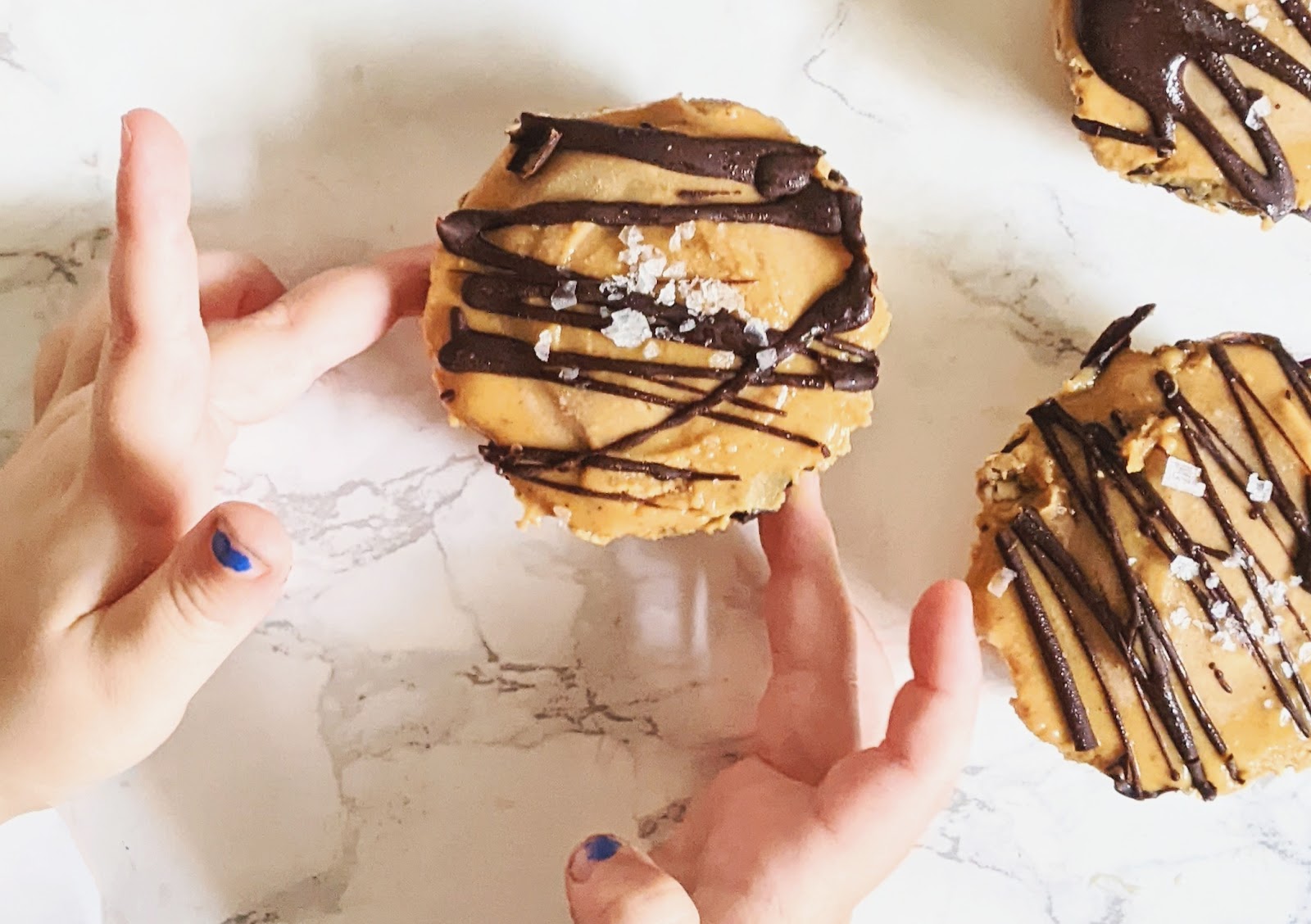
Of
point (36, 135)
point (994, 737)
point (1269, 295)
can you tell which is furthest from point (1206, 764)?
point (36, 135)

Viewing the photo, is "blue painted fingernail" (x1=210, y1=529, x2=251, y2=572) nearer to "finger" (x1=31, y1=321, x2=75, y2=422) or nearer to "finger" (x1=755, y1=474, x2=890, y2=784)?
"finger" (x1=31, y1=321, x2=75, y2=422)

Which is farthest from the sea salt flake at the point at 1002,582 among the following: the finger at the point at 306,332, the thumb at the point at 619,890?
the finger at the point at 306,332

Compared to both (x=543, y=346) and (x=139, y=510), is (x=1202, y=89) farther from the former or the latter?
(x=139, y=510)

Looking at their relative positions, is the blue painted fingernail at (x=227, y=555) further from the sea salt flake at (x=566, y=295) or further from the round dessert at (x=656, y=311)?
the sea salt flake at (x=566, y=295)

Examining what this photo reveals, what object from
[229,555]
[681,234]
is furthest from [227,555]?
[681,234]

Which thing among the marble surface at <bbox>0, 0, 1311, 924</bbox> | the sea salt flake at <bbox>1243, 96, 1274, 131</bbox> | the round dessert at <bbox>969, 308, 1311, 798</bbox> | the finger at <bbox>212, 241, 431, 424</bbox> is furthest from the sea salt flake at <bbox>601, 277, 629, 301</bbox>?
the sea salt flake at <bbox>1243, 96, 1274, 131</bbox>

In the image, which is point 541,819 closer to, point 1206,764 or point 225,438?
point 225,438
